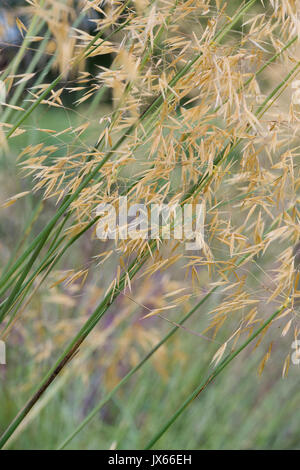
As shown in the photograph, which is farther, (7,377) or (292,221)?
(7,377)

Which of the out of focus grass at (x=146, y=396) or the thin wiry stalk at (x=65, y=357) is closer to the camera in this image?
the thin wiry stalk at (x=65, y=357)

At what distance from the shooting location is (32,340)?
3.28 feet

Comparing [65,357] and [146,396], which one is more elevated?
[65,357]

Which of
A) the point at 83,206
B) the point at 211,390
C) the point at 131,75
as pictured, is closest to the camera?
the point at 131,75

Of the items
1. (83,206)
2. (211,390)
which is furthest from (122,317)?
(83,206)

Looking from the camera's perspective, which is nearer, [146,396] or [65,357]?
[65,357]

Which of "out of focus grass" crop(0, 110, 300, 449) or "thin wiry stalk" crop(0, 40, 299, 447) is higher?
"thin wiry stalk" crop(0, 40, 299, 447)

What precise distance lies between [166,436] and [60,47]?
78 centimetres

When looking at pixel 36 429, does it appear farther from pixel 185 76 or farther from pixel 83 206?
pixel 185 76

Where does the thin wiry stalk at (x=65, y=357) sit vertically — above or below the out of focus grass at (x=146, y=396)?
above

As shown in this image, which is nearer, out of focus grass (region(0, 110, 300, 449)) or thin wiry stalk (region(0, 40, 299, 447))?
thin wiry stalk (region(0, 40, 299, 447))

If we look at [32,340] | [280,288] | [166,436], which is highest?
[280,288]

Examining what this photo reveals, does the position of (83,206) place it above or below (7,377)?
above
